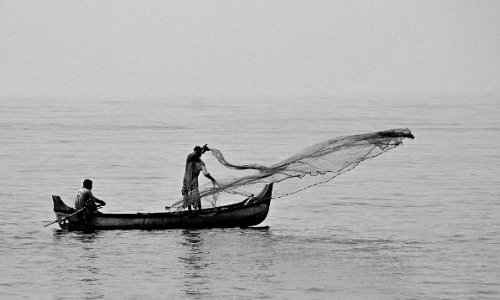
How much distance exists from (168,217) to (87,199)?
Result: 7.22 ft

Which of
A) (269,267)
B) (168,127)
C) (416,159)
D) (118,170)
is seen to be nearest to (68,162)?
(118,170)

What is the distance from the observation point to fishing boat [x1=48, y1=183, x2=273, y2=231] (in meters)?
30.6

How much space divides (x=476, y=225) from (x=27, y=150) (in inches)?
1475

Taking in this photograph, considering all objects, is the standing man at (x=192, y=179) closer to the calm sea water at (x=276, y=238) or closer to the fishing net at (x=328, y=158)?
the fishing net at (x=328, y=158)

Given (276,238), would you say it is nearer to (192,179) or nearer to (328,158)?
(192,179)

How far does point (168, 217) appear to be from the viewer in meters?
30.6

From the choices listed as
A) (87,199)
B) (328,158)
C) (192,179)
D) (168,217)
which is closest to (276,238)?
(192,179)

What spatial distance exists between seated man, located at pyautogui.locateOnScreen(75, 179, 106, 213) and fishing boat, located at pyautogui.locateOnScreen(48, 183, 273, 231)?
22cm

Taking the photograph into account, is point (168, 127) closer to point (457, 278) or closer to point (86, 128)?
point (86, 128)

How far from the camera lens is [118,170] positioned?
5306 cm

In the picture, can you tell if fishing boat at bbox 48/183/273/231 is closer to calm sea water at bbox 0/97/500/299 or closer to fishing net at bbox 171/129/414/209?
calm sea water at bbox 0/97/500/299

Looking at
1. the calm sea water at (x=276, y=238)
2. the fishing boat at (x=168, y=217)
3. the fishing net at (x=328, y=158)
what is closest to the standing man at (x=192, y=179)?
the fishing net at (x=328, y=158)

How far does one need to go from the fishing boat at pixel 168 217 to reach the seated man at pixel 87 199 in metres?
0.22

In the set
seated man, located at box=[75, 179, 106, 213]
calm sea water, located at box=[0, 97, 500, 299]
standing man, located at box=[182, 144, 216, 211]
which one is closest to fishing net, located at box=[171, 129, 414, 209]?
standing man, located at box=[182, 144, 216, 211]
